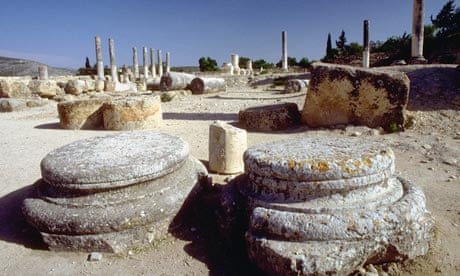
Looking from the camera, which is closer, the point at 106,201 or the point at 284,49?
the point at 106,201

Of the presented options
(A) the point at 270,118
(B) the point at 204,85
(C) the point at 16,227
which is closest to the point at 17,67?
(B) the point at 204,85

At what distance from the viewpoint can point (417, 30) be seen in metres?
14.5

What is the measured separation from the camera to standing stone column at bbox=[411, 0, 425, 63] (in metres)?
14.1

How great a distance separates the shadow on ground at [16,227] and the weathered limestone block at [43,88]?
1021 cm

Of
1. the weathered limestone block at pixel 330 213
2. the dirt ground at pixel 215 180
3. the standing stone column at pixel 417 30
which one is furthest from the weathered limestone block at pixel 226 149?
the standing stone column at pixel 417 30

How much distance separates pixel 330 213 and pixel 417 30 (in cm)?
1608

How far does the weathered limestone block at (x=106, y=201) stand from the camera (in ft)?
6.77

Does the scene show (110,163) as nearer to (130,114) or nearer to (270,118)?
(270,118)

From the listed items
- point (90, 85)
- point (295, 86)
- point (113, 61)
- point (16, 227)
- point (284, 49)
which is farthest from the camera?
point (284, 49)

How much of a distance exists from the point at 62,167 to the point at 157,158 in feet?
2.15

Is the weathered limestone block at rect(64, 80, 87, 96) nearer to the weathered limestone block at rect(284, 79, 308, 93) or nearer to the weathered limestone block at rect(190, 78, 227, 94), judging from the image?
the weathered limestone block at rect(190, 78, 227, 94)

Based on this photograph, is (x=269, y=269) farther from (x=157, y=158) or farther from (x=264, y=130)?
(x=264, y=130)

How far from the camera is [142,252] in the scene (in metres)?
2.10

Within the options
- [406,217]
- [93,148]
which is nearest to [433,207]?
[406,217]
